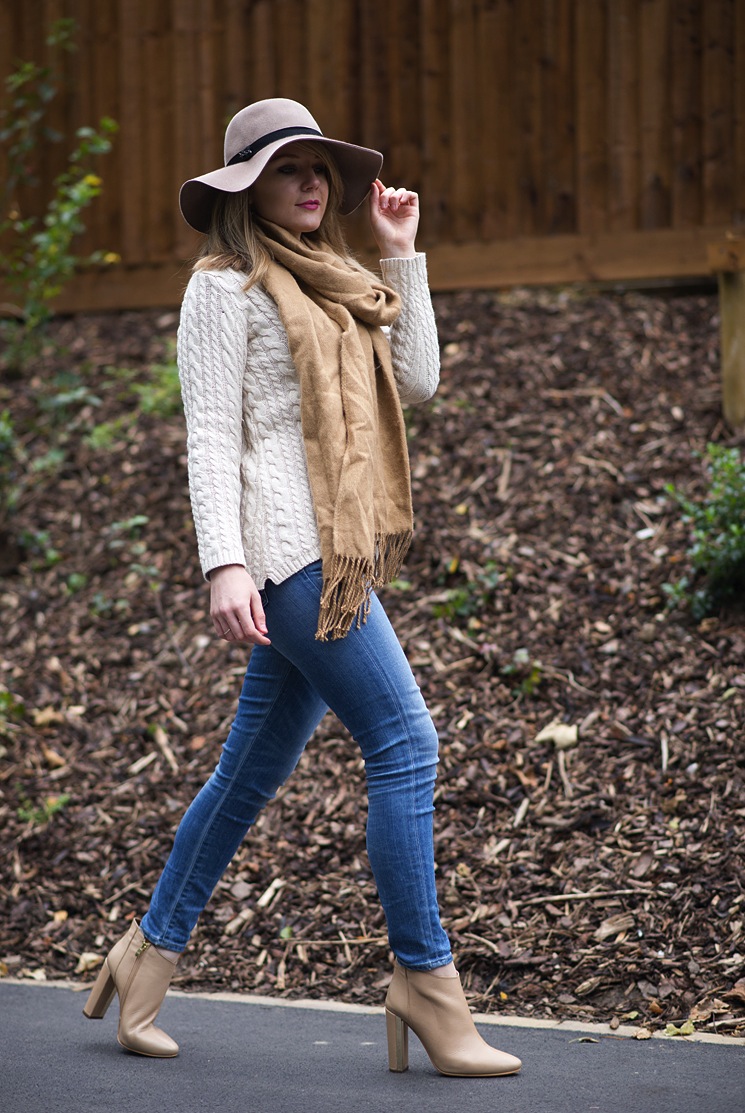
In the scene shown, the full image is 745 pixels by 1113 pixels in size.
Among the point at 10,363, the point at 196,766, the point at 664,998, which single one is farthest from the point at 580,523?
the point at 10,363

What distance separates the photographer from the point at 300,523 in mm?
2639

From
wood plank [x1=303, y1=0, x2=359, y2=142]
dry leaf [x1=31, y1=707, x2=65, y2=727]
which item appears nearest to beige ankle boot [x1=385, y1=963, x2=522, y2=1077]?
dry leaf [x1=31, y1=707, x2=65, y2=727]

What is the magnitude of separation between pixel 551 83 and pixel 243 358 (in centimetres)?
487

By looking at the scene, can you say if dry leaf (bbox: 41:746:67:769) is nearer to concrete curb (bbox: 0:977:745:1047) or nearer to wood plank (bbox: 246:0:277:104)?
concrete curb (bbox: 0:977:745:1047)

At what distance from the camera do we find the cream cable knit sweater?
8.59 feet

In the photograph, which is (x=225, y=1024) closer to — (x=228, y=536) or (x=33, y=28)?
(x=228, y=536)

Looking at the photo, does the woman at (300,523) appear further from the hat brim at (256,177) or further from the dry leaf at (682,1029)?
the dry leaf at (682,1029)

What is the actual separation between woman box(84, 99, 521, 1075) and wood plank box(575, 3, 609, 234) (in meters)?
4.21

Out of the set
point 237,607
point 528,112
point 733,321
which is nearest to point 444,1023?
point 237,607

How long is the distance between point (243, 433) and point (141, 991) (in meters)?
1.28

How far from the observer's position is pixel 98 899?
4004 mm

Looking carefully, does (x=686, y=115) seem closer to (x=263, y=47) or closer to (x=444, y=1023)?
(x=263, y=47)

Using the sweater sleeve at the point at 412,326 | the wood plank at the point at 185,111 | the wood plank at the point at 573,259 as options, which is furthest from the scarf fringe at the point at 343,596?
the wood plank at the point at 185,111

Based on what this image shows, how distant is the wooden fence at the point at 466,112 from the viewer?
6.66m
